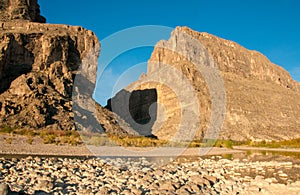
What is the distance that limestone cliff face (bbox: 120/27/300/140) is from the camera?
67188mm

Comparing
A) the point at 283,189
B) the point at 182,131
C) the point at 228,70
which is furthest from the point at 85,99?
the point at 228,70

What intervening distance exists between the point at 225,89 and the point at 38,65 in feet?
156

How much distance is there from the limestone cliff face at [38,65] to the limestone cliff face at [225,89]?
21.1 metres

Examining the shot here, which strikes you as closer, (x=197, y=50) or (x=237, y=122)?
(x=237, y=122)

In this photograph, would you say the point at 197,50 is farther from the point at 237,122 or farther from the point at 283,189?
the point at 283,189

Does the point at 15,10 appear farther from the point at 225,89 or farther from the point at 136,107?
the point at 225,89

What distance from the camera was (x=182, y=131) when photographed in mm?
58688

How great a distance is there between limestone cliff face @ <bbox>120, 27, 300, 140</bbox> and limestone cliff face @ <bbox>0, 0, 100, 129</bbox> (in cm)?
2108

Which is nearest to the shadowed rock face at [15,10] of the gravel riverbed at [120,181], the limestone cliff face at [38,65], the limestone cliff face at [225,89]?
the limestone cliff face at [38,65]

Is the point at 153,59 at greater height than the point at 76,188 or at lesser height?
greater

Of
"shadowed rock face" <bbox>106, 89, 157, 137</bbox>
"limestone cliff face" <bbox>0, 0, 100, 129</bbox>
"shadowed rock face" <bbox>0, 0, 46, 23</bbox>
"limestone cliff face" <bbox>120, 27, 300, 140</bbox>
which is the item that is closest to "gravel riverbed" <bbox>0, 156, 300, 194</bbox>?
"limestone cliff face" <bbox>0, 0, 100, 129</bbox>

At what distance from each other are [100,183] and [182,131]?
1869 inches

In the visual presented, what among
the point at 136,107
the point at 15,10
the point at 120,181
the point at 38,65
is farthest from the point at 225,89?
the point at 120,181

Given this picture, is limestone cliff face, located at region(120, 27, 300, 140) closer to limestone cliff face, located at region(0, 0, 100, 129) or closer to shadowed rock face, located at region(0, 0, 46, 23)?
limestone cliff face, located at region(0, 0, 100, 129)
